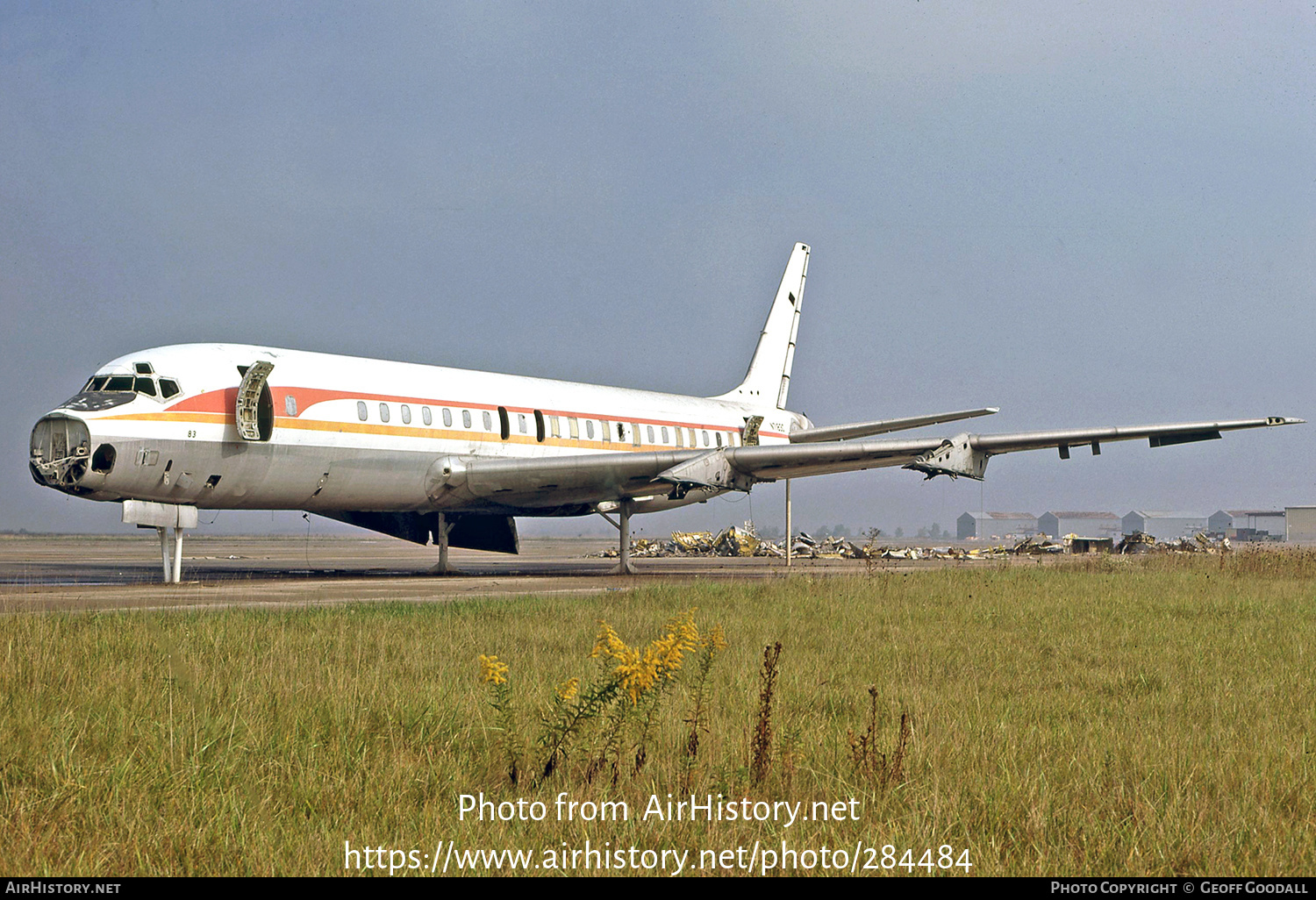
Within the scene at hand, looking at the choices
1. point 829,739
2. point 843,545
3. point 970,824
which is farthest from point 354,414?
point 843,545

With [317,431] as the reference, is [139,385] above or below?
above

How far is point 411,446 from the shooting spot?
926 inches

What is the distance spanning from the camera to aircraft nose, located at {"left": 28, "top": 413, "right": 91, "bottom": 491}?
61.1 ft

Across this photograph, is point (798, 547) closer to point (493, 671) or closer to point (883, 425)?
point (883, 425)

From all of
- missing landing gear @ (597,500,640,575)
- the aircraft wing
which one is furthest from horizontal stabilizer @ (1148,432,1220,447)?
missing landing gear @ (597,500,640,575)

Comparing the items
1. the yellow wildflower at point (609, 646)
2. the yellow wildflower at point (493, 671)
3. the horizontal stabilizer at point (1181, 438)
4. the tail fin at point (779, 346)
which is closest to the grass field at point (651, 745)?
the yellow wildflower at point (493, 671)

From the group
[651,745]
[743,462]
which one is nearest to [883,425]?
[743,462]

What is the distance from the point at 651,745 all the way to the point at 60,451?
1611 cm

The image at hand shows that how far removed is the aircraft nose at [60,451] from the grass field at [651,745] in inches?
313

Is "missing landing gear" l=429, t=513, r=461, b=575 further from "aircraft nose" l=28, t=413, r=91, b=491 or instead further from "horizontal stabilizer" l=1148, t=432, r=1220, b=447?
"horizontal stabilizer" l=1148, t=432, r=1220, b=447

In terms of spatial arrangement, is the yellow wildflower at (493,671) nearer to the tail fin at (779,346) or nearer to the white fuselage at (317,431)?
the white fuselage at (317,431)

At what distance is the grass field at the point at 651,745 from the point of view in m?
4.59

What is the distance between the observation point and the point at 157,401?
1958cm
